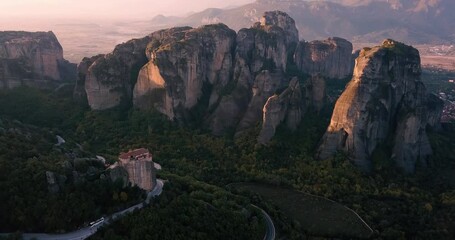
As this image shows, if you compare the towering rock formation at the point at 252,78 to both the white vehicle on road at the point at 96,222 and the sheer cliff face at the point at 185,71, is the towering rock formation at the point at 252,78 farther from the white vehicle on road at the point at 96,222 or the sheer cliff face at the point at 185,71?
the white vehicle on road at the point at 96,222

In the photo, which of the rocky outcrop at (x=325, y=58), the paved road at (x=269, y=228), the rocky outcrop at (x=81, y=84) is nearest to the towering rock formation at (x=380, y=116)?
the paved road at (x=269, y=228)

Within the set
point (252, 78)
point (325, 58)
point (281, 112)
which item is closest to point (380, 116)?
point (281, 112)

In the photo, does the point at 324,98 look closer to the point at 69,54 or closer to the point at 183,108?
the point at 183,108

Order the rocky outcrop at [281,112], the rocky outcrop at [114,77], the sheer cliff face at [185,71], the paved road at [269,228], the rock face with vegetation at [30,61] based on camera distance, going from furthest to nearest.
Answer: the rock face with vegetation at [30,61]
the rocky outcrop at [114,77]
the sheer cliff face at [185,71]
the rocky outcrop at [281,112]
the paved road at [269,228]

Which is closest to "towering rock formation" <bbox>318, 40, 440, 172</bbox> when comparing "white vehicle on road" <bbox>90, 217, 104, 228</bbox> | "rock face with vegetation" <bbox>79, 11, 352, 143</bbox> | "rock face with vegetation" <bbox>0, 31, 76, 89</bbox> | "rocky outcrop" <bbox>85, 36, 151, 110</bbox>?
"rock face with vegetation" <bbox>79, 11, 352, 143</bbox>

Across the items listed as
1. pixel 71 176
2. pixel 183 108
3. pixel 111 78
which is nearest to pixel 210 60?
pixel 183 108
